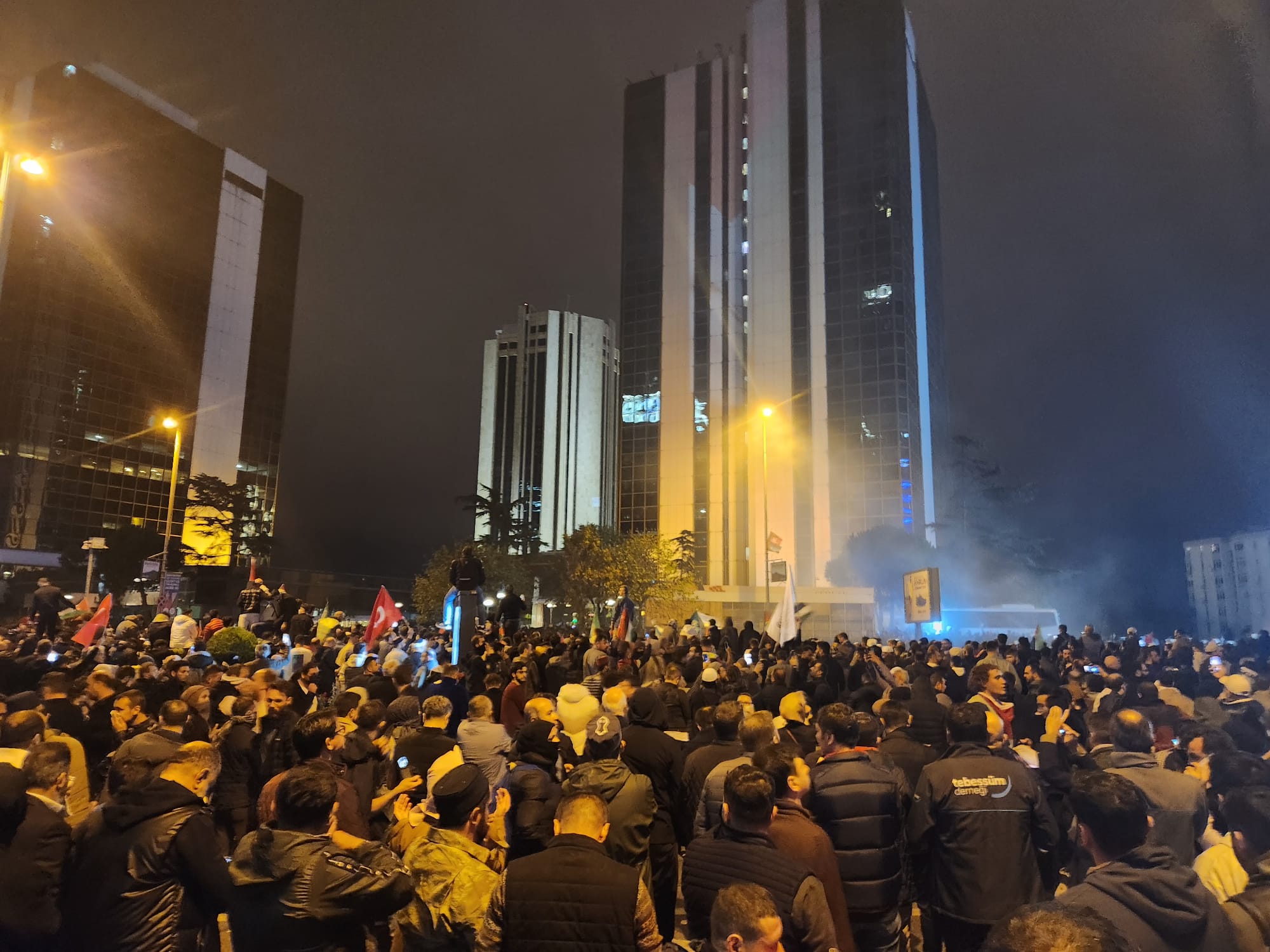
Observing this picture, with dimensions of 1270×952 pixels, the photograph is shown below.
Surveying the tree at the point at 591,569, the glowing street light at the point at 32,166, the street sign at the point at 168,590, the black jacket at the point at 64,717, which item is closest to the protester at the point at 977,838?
the black jacket at the point at 64,717

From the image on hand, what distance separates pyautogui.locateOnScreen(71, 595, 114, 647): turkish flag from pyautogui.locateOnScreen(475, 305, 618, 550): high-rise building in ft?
371

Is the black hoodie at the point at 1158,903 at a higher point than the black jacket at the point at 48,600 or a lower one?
lower

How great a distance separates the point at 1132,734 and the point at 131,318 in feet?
279

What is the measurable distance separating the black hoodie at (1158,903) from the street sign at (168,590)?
23649 mm

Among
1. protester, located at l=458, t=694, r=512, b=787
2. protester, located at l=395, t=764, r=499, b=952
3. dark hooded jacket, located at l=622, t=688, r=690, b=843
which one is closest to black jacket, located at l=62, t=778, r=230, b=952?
protester, located at l=395, t=764, r=499, b=952

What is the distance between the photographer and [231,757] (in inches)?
265

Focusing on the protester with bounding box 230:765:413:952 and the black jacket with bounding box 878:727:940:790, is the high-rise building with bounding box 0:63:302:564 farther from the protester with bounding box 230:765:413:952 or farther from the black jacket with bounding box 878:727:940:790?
the protester with bounding box 230:765:413:952

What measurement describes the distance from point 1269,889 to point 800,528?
65.5 m

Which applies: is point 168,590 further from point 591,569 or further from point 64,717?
point 591,569

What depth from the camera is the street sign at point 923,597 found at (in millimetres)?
22797

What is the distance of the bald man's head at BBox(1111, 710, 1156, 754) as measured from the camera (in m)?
5.18

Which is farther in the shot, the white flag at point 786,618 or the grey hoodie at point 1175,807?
the white flag at point 786,618

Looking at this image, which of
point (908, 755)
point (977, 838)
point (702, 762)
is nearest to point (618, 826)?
point (702, 762)

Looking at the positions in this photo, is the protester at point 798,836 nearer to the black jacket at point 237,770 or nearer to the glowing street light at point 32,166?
the black jacket at point 237,770
